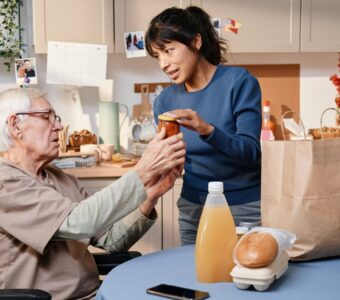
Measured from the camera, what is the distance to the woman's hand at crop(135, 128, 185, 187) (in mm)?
1612

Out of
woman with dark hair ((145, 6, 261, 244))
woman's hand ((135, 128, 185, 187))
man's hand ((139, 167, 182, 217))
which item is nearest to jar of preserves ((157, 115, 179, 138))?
woman's hand ((135, 128, 185, 187))

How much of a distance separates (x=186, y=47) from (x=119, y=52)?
1.28 metres

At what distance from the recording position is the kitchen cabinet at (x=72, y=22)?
3.11 metres

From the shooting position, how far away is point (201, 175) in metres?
2.01

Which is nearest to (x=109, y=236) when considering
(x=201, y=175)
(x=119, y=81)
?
(x=201, y=175)

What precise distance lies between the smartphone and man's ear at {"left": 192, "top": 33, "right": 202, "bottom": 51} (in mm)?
940

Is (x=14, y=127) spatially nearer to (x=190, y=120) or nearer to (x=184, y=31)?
(x=190, y=120)

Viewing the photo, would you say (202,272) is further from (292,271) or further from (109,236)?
(109,236)

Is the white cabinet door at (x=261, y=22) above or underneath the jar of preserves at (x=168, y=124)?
above

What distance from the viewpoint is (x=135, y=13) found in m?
3.17

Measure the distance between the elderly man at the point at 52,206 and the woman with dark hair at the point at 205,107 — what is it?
27 centimetres

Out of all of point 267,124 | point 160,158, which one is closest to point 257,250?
point 160,158

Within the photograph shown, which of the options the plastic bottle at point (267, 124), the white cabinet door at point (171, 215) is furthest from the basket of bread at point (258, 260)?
the plastic bottle at point (267, 124)

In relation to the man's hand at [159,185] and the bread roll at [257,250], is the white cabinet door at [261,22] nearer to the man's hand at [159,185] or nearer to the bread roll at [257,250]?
the man's hand at [159,185]
